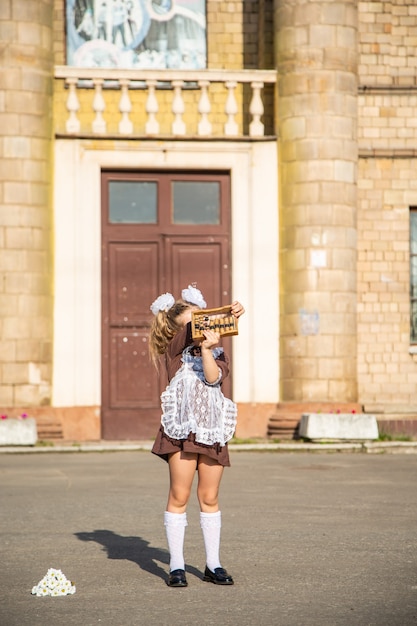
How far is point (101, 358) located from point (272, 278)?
2868 mm

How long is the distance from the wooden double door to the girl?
12.3 m

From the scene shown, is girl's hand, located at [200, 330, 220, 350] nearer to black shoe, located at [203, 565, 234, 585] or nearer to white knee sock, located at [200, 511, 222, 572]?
white knee sock, located at [200, 511, 222, 572]

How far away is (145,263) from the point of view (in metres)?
20.0

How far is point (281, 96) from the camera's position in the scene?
20.1m

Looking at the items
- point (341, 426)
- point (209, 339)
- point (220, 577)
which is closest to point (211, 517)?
point (220, 577)

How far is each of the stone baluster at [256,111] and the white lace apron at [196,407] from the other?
13.0 metres

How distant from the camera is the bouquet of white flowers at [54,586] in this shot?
23.2 feet

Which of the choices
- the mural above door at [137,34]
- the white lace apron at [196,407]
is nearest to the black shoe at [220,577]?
the white lace apron at [196,407]

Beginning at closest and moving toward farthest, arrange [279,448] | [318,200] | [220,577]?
[220,577], [279,448], [318,200]

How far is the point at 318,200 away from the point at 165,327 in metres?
12.3

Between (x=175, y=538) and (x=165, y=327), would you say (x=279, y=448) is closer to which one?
(x=165, y=327)

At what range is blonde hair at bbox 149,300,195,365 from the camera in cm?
765

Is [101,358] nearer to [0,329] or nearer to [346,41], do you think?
[0,329]

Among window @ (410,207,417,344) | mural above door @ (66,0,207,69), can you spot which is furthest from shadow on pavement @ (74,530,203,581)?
mural above door @ (66,0,207,69)
